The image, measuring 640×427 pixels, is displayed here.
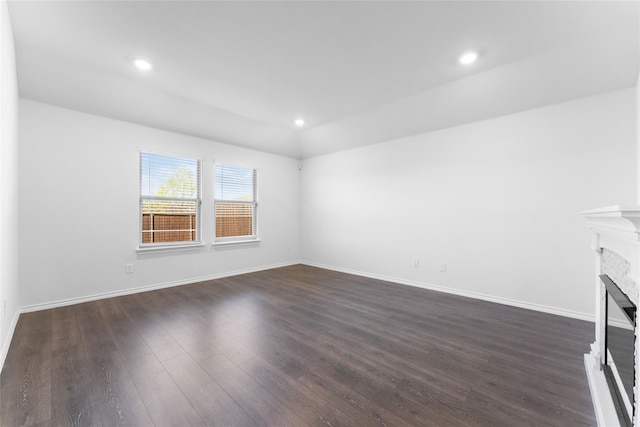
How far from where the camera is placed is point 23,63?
270cm

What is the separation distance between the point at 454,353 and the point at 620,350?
1000 millimetres

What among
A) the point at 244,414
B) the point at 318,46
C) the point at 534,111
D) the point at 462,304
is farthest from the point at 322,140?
the point at 244,414

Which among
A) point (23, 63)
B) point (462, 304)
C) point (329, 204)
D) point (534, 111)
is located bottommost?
point (462, 304)

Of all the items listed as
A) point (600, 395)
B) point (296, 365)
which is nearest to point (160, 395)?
point (296, 365)

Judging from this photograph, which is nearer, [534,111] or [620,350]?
[620,350]

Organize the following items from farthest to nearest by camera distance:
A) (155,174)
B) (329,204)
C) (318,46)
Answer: (329,204)
(155,174)
(318,46)

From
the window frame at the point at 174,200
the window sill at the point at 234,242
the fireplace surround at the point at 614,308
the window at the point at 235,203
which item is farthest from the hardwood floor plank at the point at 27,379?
the fireplace surround at the point at 614,308

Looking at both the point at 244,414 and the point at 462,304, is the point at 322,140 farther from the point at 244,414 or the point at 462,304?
the point at 244,414

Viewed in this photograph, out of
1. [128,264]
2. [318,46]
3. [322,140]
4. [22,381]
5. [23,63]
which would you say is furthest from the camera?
[322,140]

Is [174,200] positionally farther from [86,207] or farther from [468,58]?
[468,58]

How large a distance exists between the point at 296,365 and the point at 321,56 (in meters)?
2.85

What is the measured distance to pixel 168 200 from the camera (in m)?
4.30

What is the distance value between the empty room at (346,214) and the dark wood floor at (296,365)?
2 centimetres

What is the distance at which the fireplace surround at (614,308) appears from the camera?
3.48 ft
